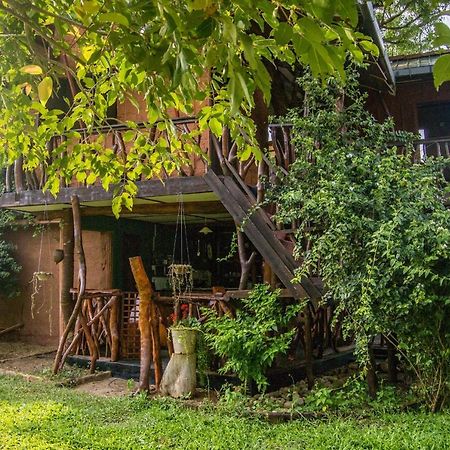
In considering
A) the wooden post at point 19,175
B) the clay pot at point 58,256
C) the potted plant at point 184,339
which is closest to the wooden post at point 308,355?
the potted plant at point 184,339

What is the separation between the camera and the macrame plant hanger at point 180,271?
718 centimetres

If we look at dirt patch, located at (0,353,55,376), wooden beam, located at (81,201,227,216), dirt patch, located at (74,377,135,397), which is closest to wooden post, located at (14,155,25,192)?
wooden beam, located at (81,201,227,216)

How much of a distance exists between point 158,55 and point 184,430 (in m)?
3.86

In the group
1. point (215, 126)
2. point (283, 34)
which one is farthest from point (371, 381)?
point (283, 34)

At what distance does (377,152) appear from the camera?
6184 millimetres

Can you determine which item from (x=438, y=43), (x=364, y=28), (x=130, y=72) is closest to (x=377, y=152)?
(x=364, y=28)

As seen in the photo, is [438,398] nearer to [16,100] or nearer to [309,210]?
[309,210]

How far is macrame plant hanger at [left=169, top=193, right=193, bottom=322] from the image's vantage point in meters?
7.18

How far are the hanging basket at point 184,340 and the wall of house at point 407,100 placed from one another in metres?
5.74

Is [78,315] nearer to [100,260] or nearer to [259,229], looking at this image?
[100,260]

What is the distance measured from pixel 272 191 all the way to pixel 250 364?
207 centimetres

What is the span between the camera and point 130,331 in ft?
27.5

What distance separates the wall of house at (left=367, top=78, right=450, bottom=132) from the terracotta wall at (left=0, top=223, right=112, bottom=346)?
5788 mm

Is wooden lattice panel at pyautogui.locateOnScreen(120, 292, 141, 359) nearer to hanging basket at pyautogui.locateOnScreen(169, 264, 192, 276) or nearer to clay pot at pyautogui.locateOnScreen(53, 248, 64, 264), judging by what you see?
clay pot at pyautogui.locateOnScreen(53, 248, 64, 264)
